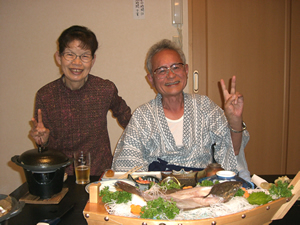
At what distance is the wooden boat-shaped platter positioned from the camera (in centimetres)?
72

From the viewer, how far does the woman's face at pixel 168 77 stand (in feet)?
5.51

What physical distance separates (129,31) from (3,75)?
64.4 inches

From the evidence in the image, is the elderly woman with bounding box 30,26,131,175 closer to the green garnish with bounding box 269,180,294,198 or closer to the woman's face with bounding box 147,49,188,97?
the woman's face with bounding box 147,49,188,97

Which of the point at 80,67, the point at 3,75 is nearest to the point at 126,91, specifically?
the point at 80,67

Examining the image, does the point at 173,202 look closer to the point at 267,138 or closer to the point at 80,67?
the point at 80,67

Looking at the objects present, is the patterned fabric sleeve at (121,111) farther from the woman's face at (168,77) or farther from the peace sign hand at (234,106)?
the peace sign hand at (234,106)

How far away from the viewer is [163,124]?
1706mm

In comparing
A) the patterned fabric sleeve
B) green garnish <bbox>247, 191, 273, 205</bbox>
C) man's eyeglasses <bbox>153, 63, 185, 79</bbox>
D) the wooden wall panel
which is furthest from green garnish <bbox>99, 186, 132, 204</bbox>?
the wooden wall panel

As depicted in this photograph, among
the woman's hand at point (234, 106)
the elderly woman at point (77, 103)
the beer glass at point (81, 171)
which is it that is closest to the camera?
the beer glass at point (81, 171)

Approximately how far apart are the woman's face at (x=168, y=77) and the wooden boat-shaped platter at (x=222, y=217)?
3.25 ft

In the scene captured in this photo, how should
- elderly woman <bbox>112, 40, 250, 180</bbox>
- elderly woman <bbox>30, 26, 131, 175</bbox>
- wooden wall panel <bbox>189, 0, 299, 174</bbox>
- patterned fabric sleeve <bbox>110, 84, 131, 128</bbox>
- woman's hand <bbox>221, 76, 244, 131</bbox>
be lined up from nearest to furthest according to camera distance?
1. woman's hand <bbox>221, 76, 244, 131</bbox>
2. elderly woman <bbox>112, 40, 250, 180</bbox>
3. elderly woman <bbox>30, 26, 131, 175</bbox>
4. patterned fabric sleeve <bbox>110, 84, 131, 128</bbox>
5. wooden wall panel <bbox>189, 0, 299, 174</bbox>

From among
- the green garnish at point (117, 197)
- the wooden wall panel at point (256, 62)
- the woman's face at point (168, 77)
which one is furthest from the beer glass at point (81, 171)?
the wooden wall panel at point (256, 62)

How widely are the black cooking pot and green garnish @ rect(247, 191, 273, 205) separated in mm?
795

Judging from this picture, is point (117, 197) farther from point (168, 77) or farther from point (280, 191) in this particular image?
point (168, 77)
